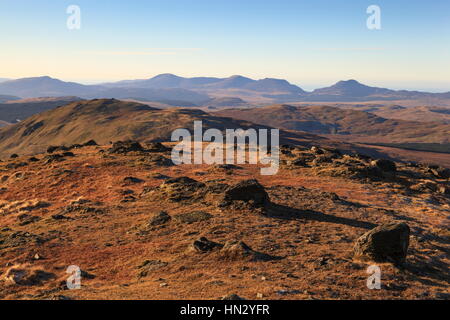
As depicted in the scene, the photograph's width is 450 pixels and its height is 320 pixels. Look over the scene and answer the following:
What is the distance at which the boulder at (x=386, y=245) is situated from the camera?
19078 mm

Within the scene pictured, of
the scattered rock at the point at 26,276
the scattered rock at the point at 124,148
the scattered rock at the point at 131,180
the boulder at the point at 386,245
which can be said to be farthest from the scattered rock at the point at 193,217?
the scattered rock at the point at 124,148

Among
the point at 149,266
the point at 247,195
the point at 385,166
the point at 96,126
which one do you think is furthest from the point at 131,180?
the point at 96,126

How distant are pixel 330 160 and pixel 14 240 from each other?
3563 centimetres

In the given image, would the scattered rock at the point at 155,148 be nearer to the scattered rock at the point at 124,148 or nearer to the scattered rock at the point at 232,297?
the scattered rock at the point at 124,148

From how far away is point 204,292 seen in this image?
609 inches

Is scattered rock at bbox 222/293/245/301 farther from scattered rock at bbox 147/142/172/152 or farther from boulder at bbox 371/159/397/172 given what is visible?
scattered rock at bbox 147/142/172/152

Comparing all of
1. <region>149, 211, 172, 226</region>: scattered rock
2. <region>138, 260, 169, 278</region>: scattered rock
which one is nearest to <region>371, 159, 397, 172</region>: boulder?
<region>149, 211, 172, 226</region>: scattered rock

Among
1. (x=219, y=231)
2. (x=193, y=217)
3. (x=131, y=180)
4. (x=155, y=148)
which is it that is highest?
(x=155, y=148)

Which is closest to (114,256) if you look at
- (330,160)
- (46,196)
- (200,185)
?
(200,185)

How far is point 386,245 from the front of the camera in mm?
19266

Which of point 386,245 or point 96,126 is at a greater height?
point 96,126

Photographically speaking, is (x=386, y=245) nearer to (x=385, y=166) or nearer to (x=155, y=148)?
(x=385, y=166)
